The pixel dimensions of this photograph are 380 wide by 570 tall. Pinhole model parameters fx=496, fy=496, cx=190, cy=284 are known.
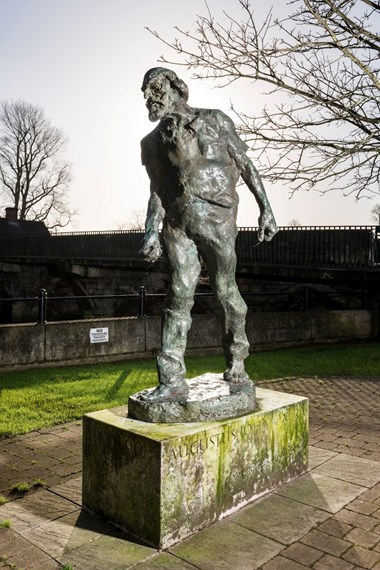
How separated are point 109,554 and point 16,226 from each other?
160ft

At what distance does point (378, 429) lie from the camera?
18.8 ft

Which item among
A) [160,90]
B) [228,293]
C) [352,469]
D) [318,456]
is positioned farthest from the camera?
[318,456]

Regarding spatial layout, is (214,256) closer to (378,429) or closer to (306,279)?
(378,429)

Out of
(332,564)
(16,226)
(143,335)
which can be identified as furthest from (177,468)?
(16,226)

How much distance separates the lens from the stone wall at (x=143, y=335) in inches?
369

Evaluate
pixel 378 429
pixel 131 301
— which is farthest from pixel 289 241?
pixel 378 429

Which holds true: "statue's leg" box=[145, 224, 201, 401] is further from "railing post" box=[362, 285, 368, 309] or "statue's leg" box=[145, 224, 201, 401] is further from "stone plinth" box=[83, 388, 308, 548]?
"railing post" box=[362, 285, 368, 309]

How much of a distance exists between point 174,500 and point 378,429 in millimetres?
3478

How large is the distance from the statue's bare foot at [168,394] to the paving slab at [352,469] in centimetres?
156

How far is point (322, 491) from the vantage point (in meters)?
3.85

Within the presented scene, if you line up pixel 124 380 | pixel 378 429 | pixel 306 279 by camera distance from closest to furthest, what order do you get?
pixel 378 429 → pixel 124 380 → pixel 306 279

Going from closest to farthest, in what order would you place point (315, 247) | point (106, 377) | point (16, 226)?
1. point (106, 377)
2. point (315, 247)
3. point (16, 226)

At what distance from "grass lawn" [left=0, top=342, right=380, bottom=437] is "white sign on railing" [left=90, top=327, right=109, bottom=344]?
578mm

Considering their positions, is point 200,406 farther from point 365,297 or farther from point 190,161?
point 365,297
